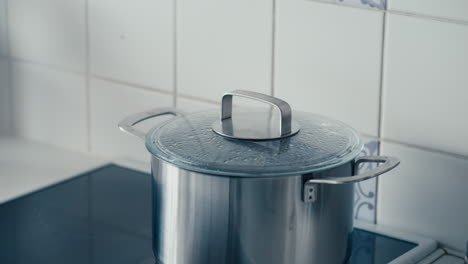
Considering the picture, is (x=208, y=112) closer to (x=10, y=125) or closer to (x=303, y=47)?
(x=303, y=47)

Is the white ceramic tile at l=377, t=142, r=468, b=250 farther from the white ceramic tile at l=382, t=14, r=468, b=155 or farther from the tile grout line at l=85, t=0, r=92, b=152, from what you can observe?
the tile grout line at l=85, t=0, r=92, b=152

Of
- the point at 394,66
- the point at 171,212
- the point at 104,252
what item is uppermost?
the point at 394,66

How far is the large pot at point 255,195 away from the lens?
2.89ft

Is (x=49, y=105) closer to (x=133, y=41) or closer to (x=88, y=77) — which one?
(x=88, y=77)

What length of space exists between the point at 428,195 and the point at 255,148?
0.29 m

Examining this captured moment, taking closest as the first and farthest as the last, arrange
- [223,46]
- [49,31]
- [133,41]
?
[223,46], [133,41], [49,31]

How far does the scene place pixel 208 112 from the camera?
1062mm

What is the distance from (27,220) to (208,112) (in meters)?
0.31

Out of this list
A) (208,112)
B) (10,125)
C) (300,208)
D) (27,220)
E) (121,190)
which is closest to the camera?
(300,208)

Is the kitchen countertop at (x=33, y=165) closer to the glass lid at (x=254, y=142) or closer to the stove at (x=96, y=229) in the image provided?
the stove at (x=96, y=229)

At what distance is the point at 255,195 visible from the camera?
2.89ft

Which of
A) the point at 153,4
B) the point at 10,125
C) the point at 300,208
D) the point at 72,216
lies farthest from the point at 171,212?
the point at 10,125

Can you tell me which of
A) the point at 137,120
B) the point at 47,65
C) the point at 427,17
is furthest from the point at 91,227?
→ the point at 427,17

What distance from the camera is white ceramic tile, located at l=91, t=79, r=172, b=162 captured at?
135 centimetres
